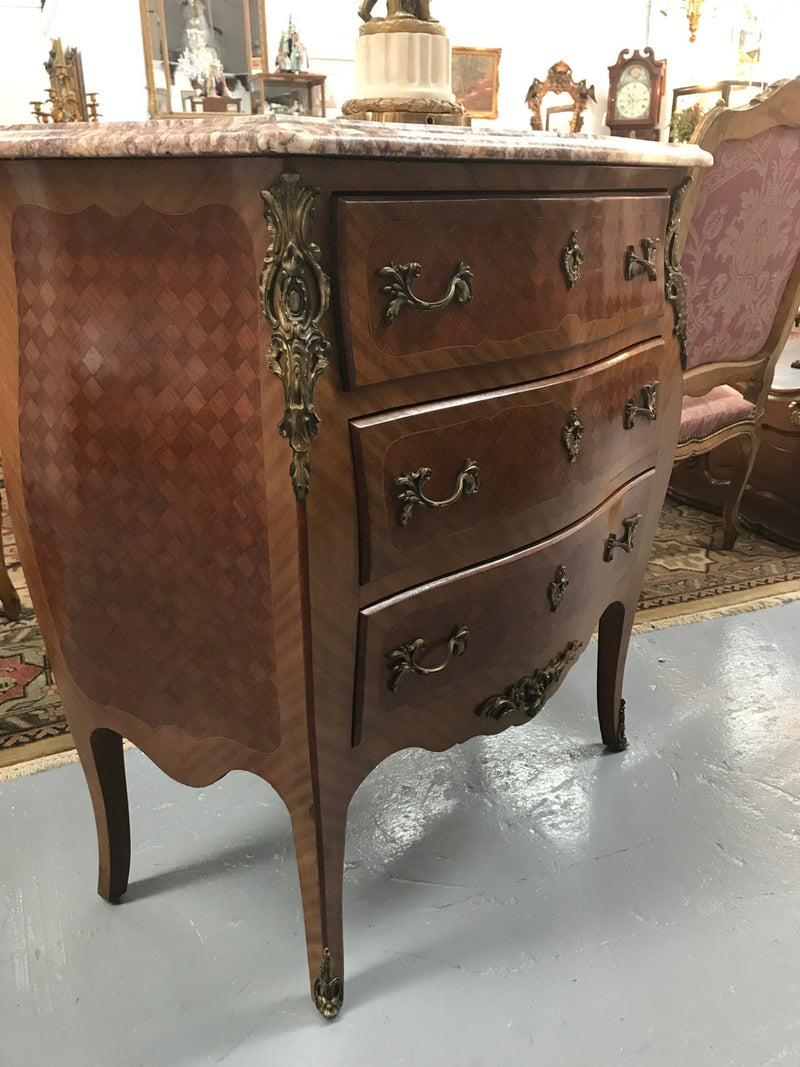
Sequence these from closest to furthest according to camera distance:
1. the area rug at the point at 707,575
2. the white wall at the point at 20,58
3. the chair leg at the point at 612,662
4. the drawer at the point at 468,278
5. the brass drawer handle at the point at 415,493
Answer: the drawer at the point at 468,278 < the brass drawer handle at the point at 415,493 < the chair leg at the point at 612,662 < the area rug at the point at 707,575 < the white wall at the point at 20,58

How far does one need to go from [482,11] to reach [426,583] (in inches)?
255

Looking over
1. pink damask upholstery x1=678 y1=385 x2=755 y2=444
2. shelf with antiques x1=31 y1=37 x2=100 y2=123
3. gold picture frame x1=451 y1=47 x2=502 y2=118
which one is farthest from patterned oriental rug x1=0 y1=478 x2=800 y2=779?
gold picture frame x1=451 y1=47 x2=502 y2=118

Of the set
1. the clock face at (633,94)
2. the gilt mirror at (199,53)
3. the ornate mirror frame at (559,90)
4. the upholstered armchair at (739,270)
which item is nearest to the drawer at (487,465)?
the upholstered armchair at (739,270)

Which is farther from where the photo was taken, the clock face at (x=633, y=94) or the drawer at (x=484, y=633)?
the clock face at (x=633, y=94)

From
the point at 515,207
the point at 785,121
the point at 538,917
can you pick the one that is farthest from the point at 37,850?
the point at 785,121

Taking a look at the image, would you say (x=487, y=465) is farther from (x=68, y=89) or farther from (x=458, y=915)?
(x=68, y=89)

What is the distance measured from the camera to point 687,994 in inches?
48.6

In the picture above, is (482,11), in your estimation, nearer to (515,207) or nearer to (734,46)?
(734,46)

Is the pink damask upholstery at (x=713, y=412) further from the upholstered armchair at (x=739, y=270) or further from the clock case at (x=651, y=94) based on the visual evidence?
the clock case at (x=651, y=94)

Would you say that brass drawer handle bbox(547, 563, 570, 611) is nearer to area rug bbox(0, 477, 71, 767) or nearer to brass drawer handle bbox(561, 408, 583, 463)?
brass drawer handle bbox(561, 408, 583, 463)

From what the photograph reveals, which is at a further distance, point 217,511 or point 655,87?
point 655,87

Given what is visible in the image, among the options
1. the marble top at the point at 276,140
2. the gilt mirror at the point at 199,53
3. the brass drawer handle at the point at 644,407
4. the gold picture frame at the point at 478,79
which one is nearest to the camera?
the marble top at the point at 276,140

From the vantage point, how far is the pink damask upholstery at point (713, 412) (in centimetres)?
253

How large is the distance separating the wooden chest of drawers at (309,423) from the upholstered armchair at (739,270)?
92cm
